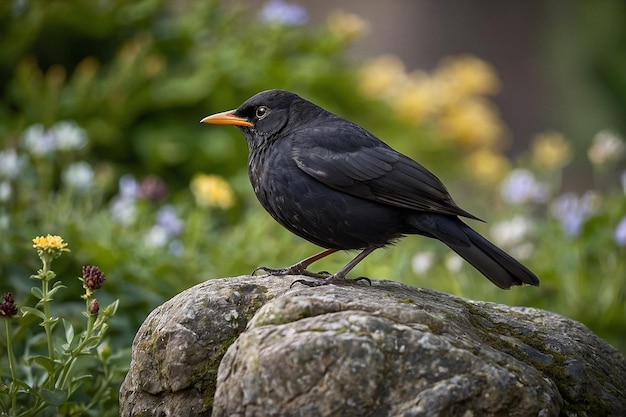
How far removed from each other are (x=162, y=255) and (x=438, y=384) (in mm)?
2757

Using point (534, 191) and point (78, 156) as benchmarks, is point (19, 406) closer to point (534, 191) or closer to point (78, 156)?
point (78, 156)

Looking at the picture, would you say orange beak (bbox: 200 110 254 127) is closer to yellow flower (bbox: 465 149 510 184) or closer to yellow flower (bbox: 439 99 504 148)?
yellow flower (bbox: 465 149 510 184)

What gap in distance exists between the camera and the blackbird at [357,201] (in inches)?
154

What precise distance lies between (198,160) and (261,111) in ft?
9.78

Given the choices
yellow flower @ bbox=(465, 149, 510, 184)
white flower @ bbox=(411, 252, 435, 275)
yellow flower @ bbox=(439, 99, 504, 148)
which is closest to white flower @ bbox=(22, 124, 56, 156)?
white flower @ bbox=(411, 252, 435, 275)

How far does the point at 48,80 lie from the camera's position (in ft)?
23.6

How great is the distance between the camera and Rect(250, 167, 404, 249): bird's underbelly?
393 centimetres

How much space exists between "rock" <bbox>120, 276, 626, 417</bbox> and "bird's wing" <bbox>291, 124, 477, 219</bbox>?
0.46 meters

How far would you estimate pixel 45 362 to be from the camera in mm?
3359

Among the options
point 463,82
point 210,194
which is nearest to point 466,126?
point 463,82

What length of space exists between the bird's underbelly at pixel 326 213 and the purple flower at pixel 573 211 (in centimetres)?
203

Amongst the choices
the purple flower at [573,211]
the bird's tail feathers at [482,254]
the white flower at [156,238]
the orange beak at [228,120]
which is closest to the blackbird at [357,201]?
the bird's tail feathers at [482,254]

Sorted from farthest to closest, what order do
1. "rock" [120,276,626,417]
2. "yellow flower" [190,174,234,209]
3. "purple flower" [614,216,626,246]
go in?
"yellow flower" [190,174,234,209]
"purple flower" [614,216,626,246]
"rock" [120,276,626,417]

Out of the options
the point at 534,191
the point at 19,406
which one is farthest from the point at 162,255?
the point at 534,191
